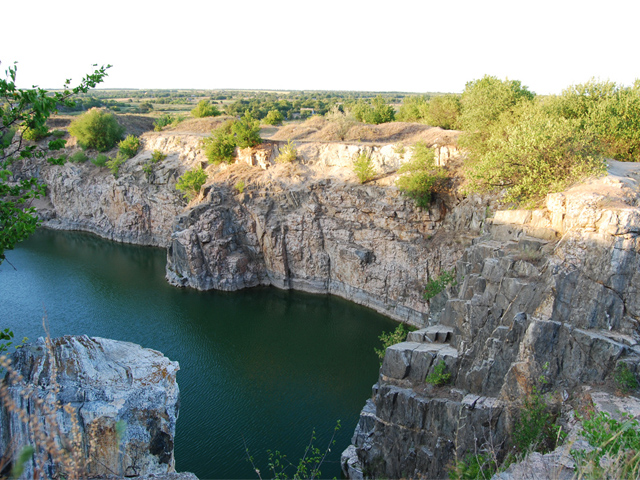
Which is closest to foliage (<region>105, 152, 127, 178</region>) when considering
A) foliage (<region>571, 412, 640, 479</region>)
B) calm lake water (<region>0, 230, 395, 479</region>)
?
calm lake water (<region>0, 230, 395, 479</region>)

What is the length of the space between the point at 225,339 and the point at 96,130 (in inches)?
1144

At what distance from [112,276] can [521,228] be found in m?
26.2

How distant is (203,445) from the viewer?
14.6 m

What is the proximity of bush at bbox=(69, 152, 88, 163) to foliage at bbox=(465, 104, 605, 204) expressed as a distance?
121ft

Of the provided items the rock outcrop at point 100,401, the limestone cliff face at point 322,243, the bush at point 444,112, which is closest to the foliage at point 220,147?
the limestone cliff face at point 322,243

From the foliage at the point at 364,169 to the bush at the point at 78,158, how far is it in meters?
28.3

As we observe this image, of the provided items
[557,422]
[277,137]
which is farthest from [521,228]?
[277,137]

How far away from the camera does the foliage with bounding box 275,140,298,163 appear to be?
29.2 metres

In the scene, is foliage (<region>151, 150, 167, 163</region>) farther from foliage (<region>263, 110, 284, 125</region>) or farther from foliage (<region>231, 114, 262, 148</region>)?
foliage (<region>263, 110, 284, 125</region>)

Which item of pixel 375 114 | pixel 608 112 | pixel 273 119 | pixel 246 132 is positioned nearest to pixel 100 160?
pixel 273 119

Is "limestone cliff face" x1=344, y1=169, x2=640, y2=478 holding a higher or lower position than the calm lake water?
higher

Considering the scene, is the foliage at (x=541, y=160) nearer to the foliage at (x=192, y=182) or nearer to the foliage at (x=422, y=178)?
the foliage at (x=422, y=178)

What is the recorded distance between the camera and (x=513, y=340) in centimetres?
1177

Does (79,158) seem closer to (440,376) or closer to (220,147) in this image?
(220,147)
